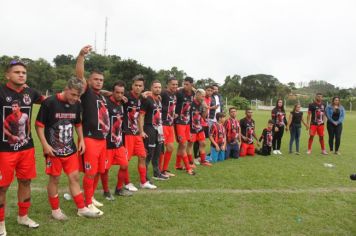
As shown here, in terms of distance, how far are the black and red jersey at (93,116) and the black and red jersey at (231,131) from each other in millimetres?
5942

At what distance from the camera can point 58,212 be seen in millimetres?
4992

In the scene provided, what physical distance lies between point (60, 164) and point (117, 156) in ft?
3.86

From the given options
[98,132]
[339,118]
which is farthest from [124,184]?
[339,118]

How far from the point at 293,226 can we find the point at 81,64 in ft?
12.9

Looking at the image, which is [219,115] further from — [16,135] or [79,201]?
[16,135]

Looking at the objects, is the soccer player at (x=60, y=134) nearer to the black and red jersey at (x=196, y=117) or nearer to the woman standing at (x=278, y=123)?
the black and red jersey at (x=196, y=117)

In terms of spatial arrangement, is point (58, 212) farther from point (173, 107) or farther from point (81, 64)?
point (173, 107)

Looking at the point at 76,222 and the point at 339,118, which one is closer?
the point at 76,222

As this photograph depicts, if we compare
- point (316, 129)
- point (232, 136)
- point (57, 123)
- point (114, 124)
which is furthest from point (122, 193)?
point (316, 129)

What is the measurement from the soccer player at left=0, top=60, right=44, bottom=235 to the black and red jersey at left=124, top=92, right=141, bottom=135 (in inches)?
81.4

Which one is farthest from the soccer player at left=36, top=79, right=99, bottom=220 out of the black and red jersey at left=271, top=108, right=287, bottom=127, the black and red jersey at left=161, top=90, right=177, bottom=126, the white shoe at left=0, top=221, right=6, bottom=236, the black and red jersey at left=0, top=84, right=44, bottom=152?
the black and red jersey at left=271, top=108, right=287, bottom=127

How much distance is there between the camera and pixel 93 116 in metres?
5.39

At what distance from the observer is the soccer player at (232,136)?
35.0 ft

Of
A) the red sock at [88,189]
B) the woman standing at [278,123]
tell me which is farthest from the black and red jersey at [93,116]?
the woman standing at [278,123]
